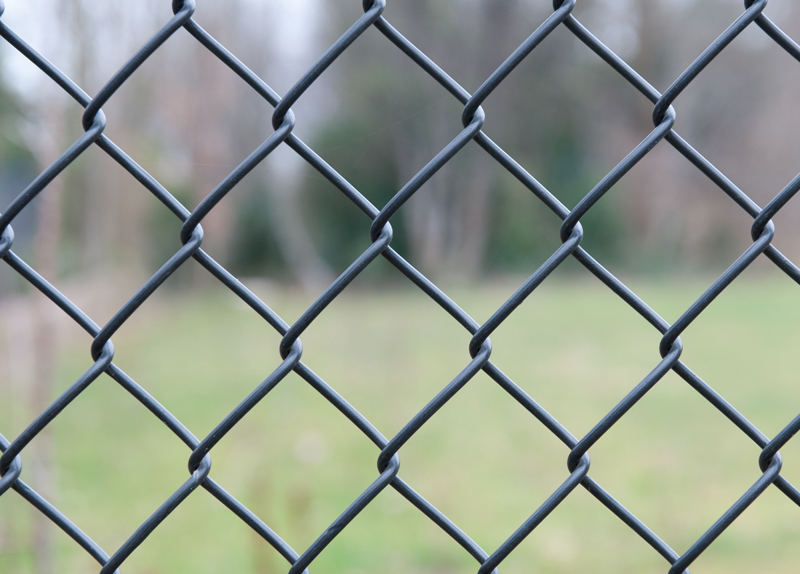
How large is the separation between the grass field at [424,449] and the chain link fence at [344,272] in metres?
1.32

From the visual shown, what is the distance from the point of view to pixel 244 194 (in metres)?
13.9

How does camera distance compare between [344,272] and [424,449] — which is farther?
[424,449]

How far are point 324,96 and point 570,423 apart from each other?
8.92 m

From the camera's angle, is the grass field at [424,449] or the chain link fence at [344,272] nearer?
the chain link fence at [344,272]

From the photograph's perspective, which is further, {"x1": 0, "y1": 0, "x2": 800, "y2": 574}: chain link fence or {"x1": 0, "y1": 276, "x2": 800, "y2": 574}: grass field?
{"x1": 0, "y1": 276, "x2": 800, "y2": 574}: grass field

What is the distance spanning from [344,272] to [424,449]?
4471 millimetres

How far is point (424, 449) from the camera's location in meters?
5.04

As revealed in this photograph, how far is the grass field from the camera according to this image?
11.1ft

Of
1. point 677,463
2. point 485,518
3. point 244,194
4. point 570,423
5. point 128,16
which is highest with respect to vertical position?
point 244,194

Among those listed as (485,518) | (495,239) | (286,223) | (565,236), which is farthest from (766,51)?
(565,236)

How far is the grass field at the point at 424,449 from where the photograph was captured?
340cm

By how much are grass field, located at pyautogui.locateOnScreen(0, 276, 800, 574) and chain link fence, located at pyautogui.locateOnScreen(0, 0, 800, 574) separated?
1.32 m

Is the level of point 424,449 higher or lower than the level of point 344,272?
lower

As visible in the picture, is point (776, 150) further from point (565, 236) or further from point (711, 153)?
point (565, 236)
